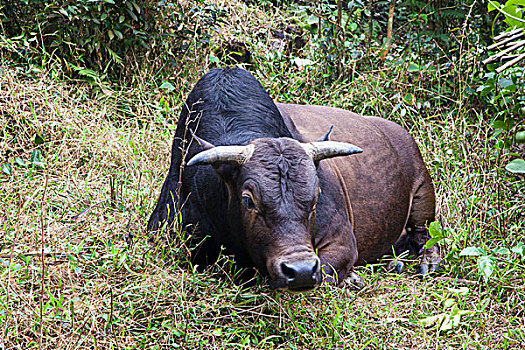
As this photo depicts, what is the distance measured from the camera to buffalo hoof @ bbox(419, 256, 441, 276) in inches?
207

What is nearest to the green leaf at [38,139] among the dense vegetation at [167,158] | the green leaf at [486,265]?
the dense vegetation at [167,158]

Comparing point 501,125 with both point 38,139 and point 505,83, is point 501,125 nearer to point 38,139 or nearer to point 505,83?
point 505,83

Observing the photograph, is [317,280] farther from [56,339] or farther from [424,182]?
[424,182]

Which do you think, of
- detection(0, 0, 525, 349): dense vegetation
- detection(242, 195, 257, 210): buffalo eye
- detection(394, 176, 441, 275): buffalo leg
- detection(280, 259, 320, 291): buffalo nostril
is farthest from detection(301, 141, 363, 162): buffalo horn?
detection(394, 176, 441, 275): buffalo leg

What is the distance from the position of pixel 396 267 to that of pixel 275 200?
1958 mm

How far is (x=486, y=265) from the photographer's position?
4.59 m

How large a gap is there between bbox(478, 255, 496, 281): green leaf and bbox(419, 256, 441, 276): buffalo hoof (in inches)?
22.8

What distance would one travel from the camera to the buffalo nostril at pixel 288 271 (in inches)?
150

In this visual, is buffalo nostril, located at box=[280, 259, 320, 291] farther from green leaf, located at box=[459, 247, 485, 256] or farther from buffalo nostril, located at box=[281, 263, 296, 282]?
green leaf, located at box=[459, 247, 485, 256]

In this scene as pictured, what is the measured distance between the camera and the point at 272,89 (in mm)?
7895

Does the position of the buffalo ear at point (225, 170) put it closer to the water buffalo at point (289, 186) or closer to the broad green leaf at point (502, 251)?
the water buffalo at point (289, 186)

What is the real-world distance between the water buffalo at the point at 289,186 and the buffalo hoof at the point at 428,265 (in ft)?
0.05

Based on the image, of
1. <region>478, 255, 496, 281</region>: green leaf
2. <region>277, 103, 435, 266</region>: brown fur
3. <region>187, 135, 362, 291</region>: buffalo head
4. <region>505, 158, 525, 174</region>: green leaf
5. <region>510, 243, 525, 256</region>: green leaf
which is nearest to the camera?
<region>187, 135, 362, 291</region>: buffalo head

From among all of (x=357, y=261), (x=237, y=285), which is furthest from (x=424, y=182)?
(x=237, y=285)
